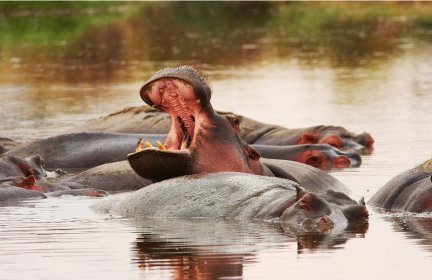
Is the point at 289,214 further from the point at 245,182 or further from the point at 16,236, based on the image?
the point at 16,236

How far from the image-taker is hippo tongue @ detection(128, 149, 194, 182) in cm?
1029

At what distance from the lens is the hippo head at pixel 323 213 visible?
9.77m

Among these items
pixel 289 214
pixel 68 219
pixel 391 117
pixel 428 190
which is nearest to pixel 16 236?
pixel 68 219

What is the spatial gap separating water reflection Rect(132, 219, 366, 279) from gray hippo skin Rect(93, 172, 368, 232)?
0.11 m

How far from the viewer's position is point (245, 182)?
33.9ft

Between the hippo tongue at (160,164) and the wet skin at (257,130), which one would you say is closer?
the hippo tongue at (160,164)

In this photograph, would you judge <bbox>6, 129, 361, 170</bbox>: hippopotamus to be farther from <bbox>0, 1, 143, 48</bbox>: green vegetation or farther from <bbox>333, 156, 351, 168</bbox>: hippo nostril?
<bbox>0, 1, 143, 48</bbox>: green vegetation

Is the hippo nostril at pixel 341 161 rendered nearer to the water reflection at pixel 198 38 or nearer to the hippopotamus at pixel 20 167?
the hippopotamus at pixel 20 167

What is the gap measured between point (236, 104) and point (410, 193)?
42.2 feet

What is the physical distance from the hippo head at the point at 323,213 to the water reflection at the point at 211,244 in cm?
12

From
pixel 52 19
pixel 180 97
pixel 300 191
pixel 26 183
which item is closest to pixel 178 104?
pixel 180 97

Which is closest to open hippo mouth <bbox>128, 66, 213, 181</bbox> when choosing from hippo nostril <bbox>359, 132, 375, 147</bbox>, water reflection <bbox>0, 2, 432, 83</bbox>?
hippo nostril <bbox>359, 132, 375, 147</bbox>

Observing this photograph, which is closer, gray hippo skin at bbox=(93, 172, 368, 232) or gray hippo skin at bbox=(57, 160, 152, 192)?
gray hippo skin at bbox=(93, 172, 368, 232)

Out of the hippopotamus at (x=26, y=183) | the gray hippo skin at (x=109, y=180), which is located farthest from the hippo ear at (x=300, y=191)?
the gray hippo skin at (x=109, y=180)
